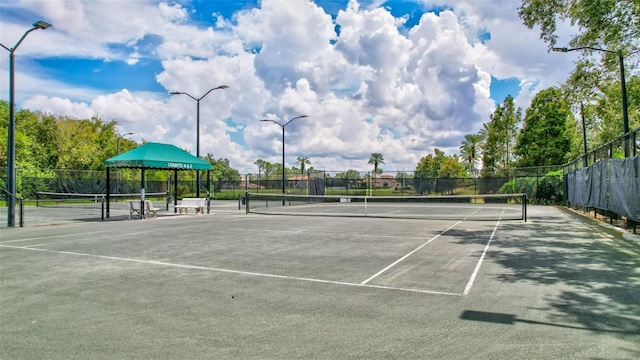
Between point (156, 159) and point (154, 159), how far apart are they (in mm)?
136

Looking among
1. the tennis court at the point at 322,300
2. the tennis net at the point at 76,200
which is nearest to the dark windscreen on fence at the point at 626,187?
the tennis court at the point at 322,300

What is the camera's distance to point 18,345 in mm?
4422

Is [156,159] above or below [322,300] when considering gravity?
above

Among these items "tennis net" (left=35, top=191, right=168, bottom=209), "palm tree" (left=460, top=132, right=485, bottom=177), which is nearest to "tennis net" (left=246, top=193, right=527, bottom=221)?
"tennis net" (left=35, top=191, right=168, bottom=209)

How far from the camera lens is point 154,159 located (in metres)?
21.1

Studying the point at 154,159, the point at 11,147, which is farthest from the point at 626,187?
the point at 11,147

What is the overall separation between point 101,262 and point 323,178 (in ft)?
115

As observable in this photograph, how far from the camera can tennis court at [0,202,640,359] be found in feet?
14.2

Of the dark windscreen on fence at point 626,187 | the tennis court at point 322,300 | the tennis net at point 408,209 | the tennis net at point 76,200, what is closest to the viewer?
the tennis court at point 322,300

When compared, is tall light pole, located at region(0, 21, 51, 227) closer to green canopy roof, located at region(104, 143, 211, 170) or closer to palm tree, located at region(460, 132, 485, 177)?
green canopy roof, located at region(104, 143, 211, 170)

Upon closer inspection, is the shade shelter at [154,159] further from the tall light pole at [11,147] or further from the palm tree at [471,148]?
the palm tree at [471,148]

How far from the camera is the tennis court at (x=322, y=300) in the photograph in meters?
4.32

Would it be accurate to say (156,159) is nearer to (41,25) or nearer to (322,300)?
(41,25)

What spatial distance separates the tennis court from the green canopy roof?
9.33 metres
